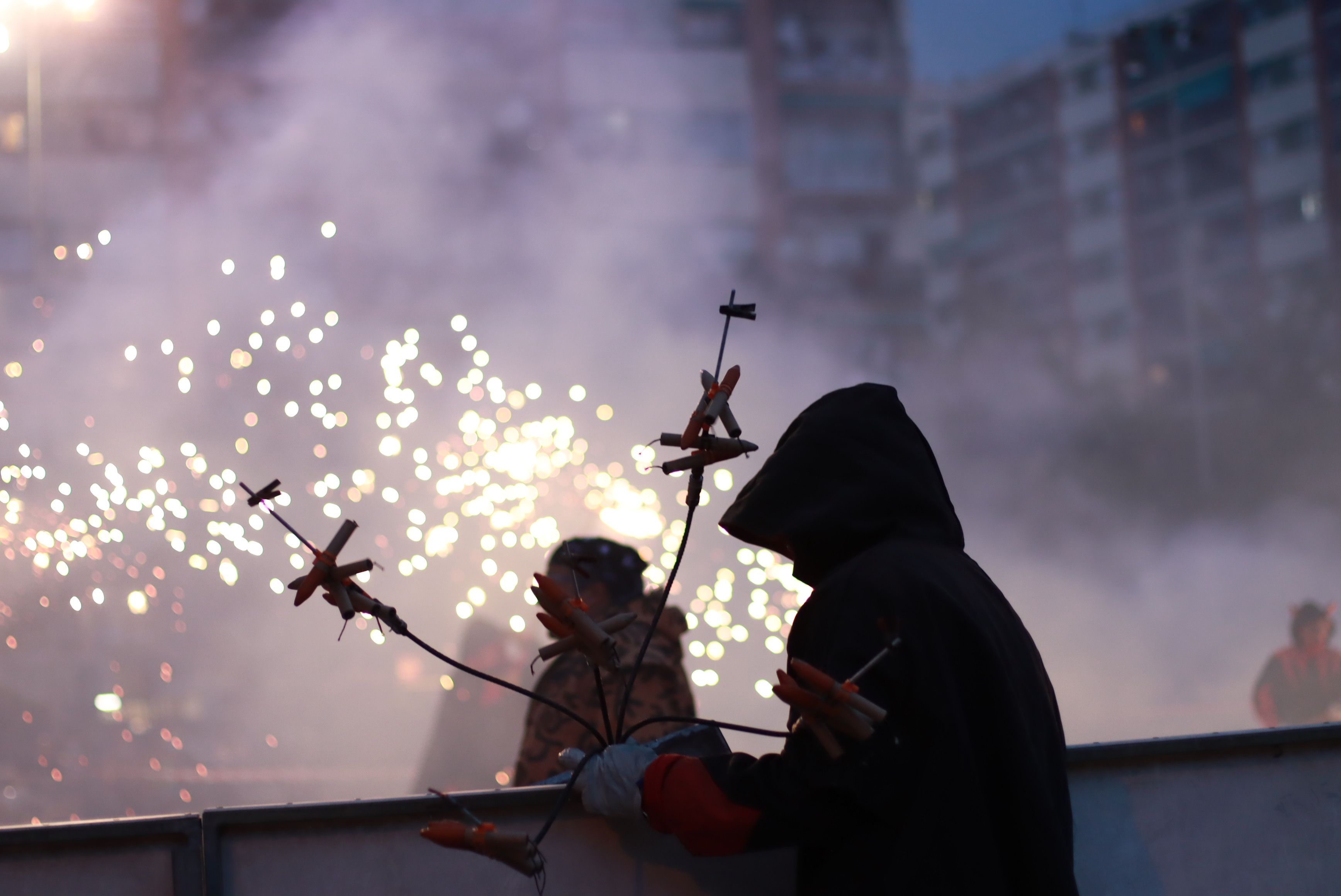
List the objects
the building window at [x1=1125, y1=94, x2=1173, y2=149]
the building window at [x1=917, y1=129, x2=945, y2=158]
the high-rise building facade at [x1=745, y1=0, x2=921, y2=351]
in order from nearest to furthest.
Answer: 1. the high-rise building facade at [x1=745, y1=0, x2=921, y2=351]
2. the building window at [x1=1125, y1=94, x2=1173, y2=149]
3. the building window at [x1=917, y1=129, x2=945, y2=158]

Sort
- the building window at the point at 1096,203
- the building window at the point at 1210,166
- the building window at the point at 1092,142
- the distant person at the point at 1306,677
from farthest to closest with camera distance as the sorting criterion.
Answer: the building window at the point at 1092,142
the building window at the point at 1096,203
the building window at the point at 1210,166
the distant person at the point at 1306,677

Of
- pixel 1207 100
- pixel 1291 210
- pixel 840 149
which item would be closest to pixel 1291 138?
pixel 1291 210

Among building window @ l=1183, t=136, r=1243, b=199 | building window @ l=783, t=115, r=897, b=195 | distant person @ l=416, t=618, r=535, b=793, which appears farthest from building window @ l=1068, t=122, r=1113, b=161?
distant person @ l=416, t=618, r=535, b=793

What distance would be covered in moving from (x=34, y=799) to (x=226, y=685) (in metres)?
2.83

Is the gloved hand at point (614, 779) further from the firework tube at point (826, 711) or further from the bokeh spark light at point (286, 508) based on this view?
the bokeh spark light at point (286, 508)

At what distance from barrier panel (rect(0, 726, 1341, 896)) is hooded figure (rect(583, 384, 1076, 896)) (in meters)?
0.21

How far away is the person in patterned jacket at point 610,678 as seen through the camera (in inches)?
109

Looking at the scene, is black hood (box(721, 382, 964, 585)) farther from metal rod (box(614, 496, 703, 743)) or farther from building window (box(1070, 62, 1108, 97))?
building window (box(1070, 62, 1108, 97))

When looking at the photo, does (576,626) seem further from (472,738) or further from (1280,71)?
(1280,71)

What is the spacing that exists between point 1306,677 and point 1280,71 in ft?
116

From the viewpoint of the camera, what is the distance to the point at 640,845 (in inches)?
71.0

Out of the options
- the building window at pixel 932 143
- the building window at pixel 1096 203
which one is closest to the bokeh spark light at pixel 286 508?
the building window at pixel 1096 203

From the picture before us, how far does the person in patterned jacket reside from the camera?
109 inches

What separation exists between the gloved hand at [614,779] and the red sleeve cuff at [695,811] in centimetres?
4
